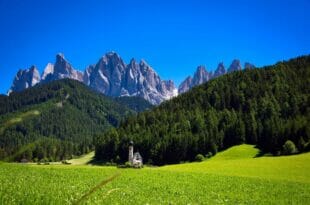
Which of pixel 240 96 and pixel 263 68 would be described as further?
pixel 263 68

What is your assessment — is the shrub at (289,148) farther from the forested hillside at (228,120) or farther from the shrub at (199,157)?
the shrub at (199,157)

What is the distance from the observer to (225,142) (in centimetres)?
13025

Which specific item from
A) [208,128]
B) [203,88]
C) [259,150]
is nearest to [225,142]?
[208,128]

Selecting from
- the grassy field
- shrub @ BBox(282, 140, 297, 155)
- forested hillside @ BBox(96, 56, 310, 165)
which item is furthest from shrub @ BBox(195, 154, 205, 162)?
the grassy field

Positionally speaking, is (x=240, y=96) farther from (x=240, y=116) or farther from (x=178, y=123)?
(x=178, y=123)

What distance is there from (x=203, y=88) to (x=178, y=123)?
45.0 m

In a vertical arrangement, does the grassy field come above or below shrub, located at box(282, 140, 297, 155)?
below

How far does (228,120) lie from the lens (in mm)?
140500

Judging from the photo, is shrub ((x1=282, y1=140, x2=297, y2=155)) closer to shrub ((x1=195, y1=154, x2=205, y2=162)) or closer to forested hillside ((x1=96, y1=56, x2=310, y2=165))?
forested hillside ((x1=96, y1=56, x2=310, y2=165))

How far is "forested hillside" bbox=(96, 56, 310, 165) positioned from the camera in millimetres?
117562

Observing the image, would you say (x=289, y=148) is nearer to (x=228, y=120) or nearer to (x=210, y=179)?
(x=228, y=120)

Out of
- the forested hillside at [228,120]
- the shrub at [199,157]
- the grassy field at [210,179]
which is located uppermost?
the forested hillside at [228,120]

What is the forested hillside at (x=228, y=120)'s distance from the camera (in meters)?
118

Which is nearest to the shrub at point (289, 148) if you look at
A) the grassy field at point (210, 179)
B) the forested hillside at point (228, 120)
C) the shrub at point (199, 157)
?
the forested hillside at point (228, 120)
